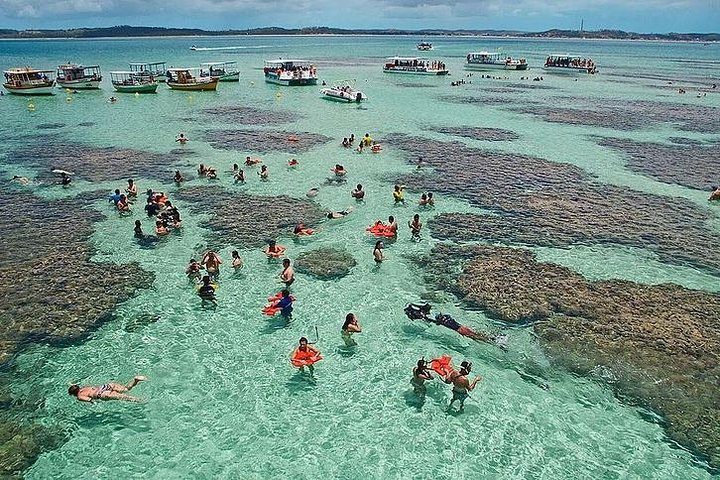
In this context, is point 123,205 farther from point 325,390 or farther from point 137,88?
point 137,88

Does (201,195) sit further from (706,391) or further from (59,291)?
(706,391)

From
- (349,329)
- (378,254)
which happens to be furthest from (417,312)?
(378,254)

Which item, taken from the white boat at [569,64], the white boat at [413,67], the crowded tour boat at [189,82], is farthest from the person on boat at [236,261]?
the white boat at [569,64]

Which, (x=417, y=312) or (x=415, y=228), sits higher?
(x=415, y=228)

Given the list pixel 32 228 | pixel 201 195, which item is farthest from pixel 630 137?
pixel 32 228

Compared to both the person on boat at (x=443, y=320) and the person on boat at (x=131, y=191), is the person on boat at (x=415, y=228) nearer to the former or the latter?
the person on boat at (x=443, y=320)

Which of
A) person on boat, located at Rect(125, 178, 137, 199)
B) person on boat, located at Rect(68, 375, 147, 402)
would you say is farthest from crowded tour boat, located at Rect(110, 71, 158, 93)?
person on boat, located at Rect(68, 375, 147, 402)
